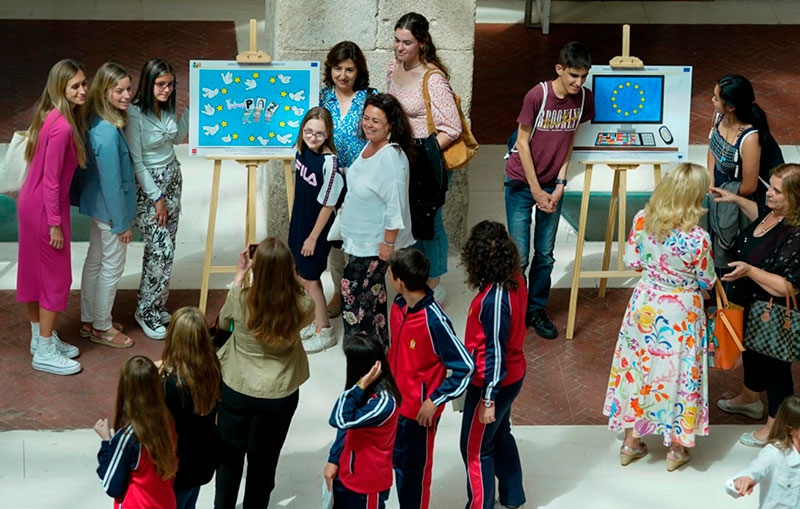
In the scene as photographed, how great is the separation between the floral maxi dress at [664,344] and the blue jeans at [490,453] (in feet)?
2.49

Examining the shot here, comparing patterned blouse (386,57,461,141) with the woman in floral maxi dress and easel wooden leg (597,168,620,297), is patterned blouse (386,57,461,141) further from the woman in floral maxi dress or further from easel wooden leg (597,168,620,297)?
the woman in floral maxi dress

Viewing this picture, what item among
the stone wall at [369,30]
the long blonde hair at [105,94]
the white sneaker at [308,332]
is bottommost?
the white sneaker at [308,332]

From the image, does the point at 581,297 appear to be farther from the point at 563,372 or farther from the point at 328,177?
the point at 328,177

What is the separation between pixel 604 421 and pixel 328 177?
1964 millimetres

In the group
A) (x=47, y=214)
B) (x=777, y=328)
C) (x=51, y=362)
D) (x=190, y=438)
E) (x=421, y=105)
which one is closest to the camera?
(x=190, y=438)

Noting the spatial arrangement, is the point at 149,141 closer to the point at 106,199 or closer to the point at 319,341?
the point at 106,199

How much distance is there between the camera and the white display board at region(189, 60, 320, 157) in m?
7.97

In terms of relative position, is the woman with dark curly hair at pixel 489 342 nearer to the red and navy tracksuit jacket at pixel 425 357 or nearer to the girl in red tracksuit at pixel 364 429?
the red and navy tracksuit jacket at pixel 425 357

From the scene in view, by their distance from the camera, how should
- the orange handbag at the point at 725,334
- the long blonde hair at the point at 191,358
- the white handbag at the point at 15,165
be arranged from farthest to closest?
the white handbag at the point at 15,165 < the orange handbag at the point at 725,334 < the long blonde hair at the point at 191,358

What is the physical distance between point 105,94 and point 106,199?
58cm

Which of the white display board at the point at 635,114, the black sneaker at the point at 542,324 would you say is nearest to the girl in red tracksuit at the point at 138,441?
the black sneaker at the point at 542,324

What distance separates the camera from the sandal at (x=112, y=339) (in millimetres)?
7949

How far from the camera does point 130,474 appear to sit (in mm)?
5375

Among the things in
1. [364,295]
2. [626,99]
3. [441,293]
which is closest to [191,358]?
[364,295]
